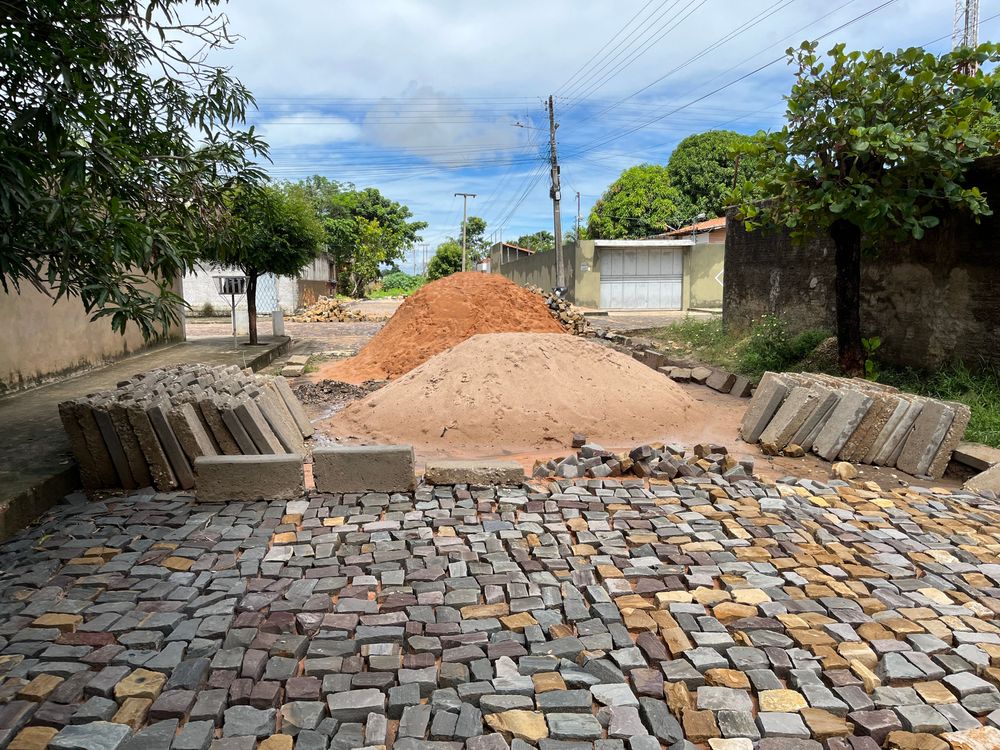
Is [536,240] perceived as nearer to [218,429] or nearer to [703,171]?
[703,171]

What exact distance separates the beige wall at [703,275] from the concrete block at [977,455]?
21.6 m

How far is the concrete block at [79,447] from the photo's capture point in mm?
5062

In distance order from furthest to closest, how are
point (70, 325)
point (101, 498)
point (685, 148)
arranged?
point (685, 148) < point (70, 325) < point (101, 498)

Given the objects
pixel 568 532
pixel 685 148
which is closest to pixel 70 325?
pixel 568 532

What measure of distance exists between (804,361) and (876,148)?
3830 mm

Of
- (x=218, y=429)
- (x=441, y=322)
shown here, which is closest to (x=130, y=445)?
(x=218, y=429)

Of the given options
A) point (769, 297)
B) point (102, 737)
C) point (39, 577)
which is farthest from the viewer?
point (769, 297)

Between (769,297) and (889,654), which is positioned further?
(769,297)

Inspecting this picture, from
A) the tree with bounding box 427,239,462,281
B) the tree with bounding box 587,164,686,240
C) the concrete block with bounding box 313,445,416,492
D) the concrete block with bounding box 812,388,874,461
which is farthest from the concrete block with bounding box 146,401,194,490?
the tree with bounding box 427,239,462,281

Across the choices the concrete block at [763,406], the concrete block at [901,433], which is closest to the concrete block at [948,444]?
the concrete block at [901,433]

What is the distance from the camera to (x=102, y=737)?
95.2 inches

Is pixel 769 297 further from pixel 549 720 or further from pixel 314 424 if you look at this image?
pixel 549 720

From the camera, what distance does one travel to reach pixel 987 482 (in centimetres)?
546

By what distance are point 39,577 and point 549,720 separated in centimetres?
294
